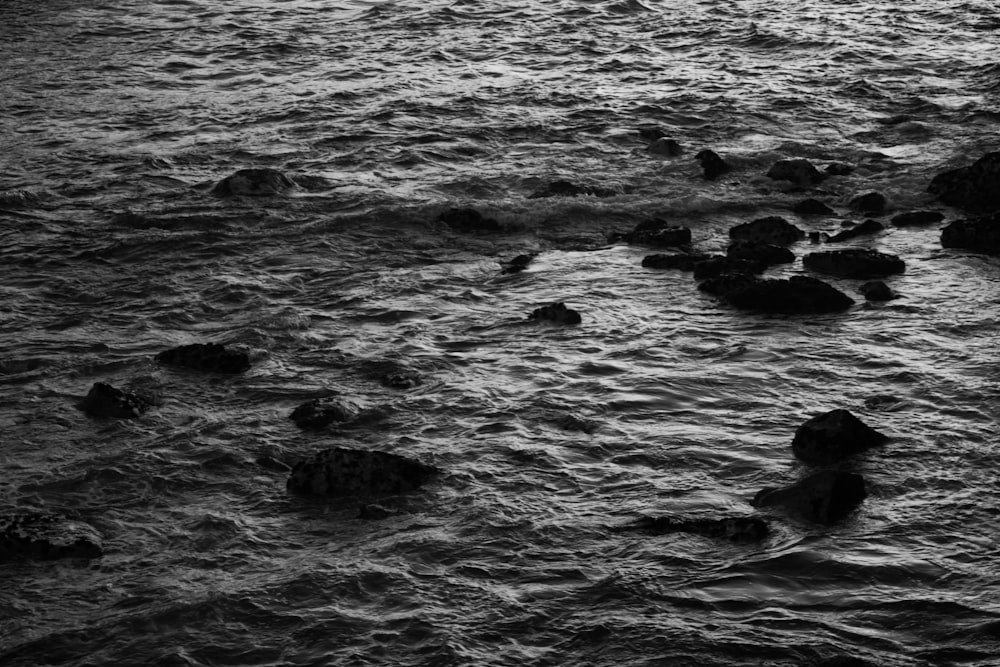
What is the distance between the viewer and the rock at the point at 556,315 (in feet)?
49.3

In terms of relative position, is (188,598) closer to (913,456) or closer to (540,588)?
(540,588)

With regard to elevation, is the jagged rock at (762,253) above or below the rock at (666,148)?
below

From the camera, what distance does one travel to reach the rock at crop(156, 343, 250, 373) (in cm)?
1379

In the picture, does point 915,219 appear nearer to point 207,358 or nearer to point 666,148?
point 666,148

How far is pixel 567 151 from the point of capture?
69.3 feet

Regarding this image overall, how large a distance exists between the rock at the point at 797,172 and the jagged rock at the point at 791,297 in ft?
15.2

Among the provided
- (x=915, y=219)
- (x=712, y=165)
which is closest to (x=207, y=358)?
(x=712, y=165)

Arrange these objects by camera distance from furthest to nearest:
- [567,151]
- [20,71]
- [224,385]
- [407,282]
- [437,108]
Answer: [20,71], [437,108], [567,151], [407,282], [224,385]

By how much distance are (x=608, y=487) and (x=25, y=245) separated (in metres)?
9.63

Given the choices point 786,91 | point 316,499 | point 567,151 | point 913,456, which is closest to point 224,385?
point 316,499

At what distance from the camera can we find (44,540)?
10.6 meters

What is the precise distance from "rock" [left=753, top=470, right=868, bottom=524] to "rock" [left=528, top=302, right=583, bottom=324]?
4.27 metres

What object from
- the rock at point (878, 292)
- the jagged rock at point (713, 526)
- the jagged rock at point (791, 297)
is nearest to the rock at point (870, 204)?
the rock at point (878, 292)

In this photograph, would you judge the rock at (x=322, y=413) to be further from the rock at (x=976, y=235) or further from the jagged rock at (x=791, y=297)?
the rock at (x=976, y=235)
